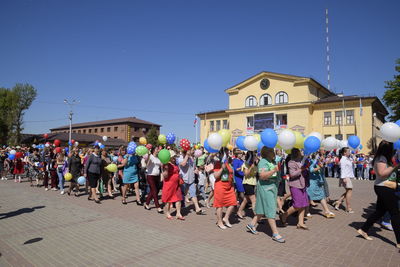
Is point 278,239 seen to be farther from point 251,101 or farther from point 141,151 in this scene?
point 251,101

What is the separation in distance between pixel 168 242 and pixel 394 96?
33373mm

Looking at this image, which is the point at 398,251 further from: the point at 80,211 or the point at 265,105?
the point at 265,105

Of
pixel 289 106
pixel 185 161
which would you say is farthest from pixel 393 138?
pixel 289 106

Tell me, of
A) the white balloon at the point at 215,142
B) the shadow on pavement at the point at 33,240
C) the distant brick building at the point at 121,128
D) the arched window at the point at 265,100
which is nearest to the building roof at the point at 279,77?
the arched window at the point at 265,100

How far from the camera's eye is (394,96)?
28.3 meters

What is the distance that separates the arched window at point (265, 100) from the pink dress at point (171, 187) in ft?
120

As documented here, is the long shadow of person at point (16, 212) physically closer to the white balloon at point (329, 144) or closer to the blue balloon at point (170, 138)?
the blue balloon at point (170, 138)

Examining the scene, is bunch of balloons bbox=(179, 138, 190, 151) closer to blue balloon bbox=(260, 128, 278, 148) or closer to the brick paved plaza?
the brick paved plaza

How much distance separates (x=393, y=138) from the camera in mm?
4516

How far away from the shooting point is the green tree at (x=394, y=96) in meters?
28.2

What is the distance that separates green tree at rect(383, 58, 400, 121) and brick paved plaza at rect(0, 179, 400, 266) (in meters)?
28.2

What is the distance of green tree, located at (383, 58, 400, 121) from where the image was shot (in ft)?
92.5

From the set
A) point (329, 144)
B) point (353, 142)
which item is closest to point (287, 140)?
point (329, 144)

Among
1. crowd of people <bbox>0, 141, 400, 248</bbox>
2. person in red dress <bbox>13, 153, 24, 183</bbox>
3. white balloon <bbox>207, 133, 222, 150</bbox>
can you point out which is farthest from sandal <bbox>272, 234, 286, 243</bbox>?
person in red dress <bbox>13, 153, 24, 183</bbox>
